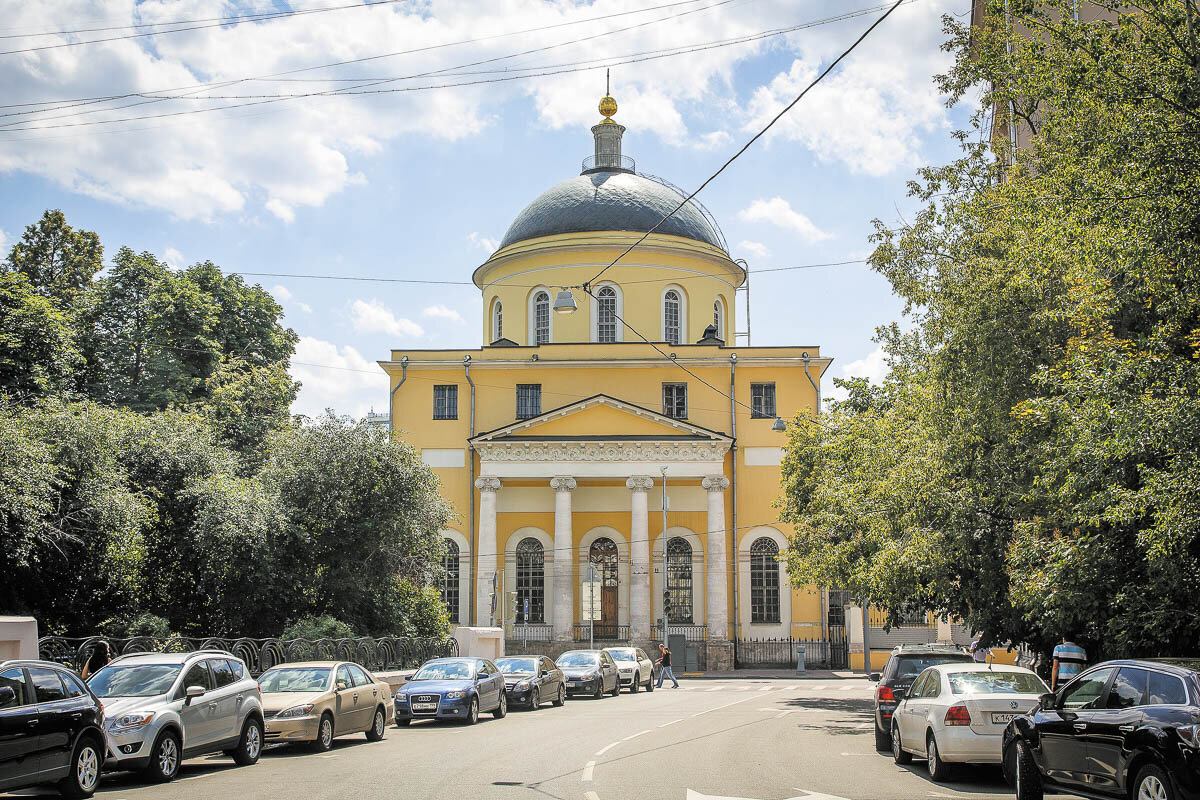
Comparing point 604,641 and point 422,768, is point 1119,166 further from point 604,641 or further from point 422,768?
point 604,641

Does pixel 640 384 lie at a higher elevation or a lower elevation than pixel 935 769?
higher

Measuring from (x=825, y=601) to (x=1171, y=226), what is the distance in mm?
40239

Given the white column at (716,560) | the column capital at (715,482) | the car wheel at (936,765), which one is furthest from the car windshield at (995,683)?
the column capital at (715,482)

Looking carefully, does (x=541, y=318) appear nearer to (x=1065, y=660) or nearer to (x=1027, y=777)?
(x=1065, y=660)

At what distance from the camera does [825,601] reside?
51.0 meters

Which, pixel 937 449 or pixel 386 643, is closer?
pixel 937 449

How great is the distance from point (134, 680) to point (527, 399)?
1530 inches

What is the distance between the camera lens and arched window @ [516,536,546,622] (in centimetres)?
5062

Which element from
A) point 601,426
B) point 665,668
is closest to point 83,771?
point 665,668

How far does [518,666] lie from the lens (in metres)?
27.1

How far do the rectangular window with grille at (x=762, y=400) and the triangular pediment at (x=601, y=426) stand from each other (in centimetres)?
389

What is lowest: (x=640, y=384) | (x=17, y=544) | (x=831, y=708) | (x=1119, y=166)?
(x=831, y=708)

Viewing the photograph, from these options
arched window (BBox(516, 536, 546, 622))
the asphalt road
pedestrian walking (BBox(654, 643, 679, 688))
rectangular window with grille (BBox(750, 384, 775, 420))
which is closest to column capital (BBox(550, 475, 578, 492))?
arched window (BBox(516, 536, 546, 622))

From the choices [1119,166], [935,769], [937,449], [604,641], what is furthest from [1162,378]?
[604,641]
